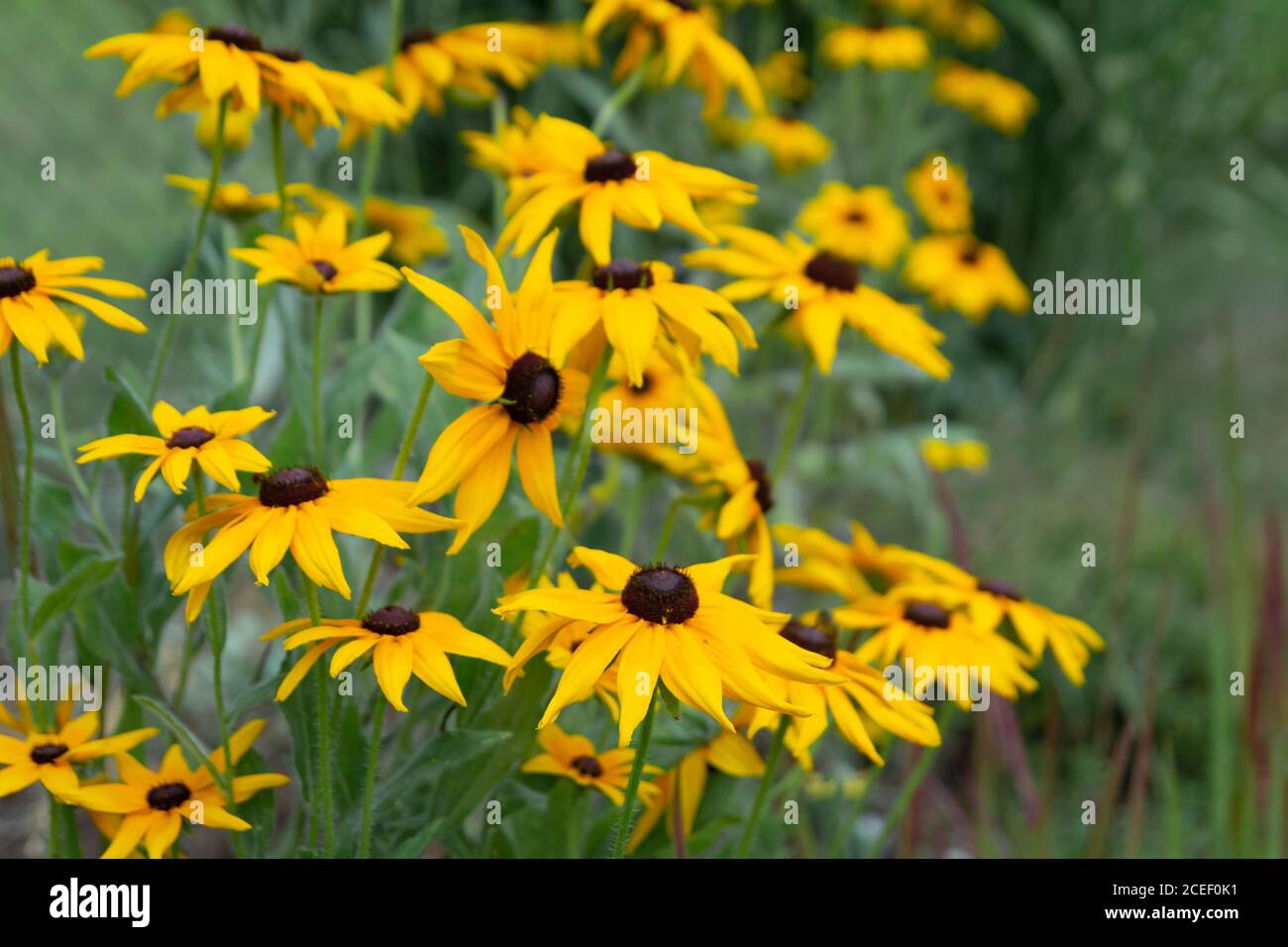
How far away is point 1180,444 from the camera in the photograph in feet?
13.8

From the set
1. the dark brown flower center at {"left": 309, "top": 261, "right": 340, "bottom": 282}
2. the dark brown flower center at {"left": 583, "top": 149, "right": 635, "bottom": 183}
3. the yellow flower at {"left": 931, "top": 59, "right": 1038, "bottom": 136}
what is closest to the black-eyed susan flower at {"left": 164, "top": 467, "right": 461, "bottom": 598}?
the dark brown flower center at {"left": 309, "top": 261, "right": 340, "bottom": 282}

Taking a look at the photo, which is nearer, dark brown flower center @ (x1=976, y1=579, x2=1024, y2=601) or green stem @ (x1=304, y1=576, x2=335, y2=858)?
green stem @ (x1=304, y1=576, x2=335, y2=858)

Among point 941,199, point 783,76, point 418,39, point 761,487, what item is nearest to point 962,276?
point 941,199

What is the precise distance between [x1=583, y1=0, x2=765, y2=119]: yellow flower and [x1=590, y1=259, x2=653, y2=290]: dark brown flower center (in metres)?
0.53

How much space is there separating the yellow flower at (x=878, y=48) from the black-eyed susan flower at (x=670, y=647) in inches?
102

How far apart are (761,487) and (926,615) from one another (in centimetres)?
22

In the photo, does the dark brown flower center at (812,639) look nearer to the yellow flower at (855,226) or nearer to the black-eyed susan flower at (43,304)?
the black-eyed susan flower at (43,304)

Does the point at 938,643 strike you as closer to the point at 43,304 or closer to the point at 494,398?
the point at 494,398

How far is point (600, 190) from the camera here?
1223mm

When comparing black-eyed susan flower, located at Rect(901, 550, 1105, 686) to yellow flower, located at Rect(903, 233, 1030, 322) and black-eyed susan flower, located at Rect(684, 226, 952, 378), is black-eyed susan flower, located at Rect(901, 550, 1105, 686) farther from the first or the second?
yellow flower, located at Rect(903, 233, 1030, 322)

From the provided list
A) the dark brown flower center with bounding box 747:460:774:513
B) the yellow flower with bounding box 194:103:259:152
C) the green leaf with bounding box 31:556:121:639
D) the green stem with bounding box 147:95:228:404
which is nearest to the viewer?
the green leaf with bounding box 31:556:121:639

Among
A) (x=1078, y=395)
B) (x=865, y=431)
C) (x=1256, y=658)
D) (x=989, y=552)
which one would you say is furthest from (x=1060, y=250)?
(x=1256, y=658)

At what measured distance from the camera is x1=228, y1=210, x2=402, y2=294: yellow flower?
1.14 metres
